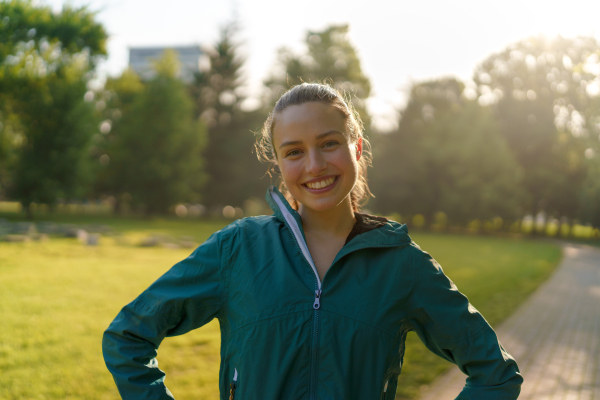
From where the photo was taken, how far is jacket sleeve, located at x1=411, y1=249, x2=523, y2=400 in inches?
66.2

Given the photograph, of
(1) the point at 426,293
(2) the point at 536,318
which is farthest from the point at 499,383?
(2) the point at 536,318

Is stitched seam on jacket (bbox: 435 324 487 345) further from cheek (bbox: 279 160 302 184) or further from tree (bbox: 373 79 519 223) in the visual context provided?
tree (bbox: 373 79 519 223)

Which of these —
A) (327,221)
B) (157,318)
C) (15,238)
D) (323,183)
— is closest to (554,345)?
(327,221)

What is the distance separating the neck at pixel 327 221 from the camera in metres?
1.99

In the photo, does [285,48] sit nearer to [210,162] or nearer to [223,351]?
[210,162]

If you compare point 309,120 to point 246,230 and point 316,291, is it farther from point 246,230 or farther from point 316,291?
point 316,291

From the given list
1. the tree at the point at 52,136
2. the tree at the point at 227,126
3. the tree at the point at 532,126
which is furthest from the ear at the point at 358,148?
the tree at the point at 227,126

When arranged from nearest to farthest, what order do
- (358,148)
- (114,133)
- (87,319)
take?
1. (358,148)
2. (87,319)
3. (114,133)

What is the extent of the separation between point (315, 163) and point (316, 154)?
1.6 inches

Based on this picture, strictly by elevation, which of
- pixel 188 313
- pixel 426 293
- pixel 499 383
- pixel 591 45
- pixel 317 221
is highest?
pixel 591 45

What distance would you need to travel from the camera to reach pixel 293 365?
1617 mm

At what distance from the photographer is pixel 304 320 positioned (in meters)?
1.64

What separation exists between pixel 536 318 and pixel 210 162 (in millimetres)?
33313

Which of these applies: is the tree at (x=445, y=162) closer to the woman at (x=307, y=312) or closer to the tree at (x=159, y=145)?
the tree at (x=159, y=145)
